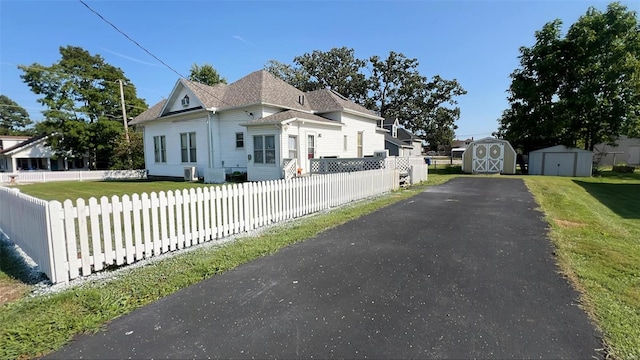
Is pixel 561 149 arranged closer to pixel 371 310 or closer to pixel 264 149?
pixel 264 149

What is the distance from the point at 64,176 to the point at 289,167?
21508 mm

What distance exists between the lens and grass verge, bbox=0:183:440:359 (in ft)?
8.99

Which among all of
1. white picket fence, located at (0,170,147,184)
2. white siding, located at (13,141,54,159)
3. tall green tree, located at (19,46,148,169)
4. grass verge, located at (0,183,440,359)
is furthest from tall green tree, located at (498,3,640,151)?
white siding, located at (13,141,54,159)

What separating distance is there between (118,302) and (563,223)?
9.19 meters

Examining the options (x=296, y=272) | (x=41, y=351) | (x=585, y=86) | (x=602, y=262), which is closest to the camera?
(x=41, y=351)

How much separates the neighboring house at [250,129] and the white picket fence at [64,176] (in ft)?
14.5

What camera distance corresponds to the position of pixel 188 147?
21047 mm

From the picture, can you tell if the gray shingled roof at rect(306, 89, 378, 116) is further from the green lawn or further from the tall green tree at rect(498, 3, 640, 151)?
the tall green tree at rect(498, 3, 640, 151)

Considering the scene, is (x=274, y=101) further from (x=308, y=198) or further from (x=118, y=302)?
(x=118, y=302)

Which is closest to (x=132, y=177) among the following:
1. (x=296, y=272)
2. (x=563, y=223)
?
(x=296, y=272)

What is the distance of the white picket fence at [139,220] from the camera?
4066 mm

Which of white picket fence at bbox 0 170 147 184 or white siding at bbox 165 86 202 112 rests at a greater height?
white siding at bbox 165 86 202 112

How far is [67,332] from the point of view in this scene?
2824mm

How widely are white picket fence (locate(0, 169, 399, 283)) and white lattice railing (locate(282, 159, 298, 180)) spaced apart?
7.04 metres
